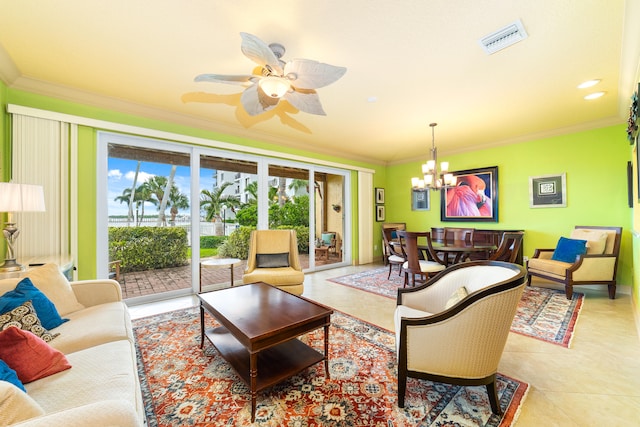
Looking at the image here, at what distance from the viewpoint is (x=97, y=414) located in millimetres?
729

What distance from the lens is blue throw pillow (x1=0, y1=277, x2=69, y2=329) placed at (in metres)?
1.52

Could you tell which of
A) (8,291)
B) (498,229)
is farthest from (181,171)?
(498,229)

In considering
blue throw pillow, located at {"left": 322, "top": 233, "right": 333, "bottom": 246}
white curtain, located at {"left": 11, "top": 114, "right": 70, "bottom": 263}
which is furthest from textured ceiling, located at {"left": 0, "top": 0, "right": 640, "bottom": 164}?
blue throw pillow, located at {"left": 322, "top": 233, "right": 333, "bottom": 246}

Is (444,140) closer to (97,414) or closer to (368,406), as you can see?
(368,406)

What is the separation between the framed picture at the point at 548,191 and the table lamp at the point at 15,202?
6.64m

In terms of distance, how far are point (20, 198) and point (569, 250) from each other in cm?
632

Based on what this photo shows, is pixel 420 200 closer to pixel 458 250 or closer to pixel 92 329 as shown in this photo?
pixel 458 250

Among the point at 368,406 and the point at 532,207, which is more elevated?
the point at 532,207

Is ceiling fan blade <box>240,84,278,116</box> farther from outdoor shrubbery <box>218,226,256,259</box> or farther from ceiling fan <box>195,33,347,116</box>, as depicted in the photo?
outdoor shrubbery <box>218,226,256,259</box>

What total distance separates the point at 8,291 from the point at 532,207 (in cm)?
652

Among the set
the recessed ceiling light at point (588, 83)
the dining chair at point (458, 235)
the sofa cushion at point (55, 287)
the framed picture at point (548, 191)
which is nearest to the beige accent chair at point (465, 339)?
the sofa cushion at point (55, 287)

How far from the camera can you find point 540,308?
3.11 metres

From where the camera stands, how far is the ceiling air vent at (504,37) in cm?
196

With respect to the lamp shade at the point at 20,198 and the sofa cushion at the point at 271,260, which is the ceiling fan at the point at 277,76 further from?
the sofa cushion at the point at 271,260
